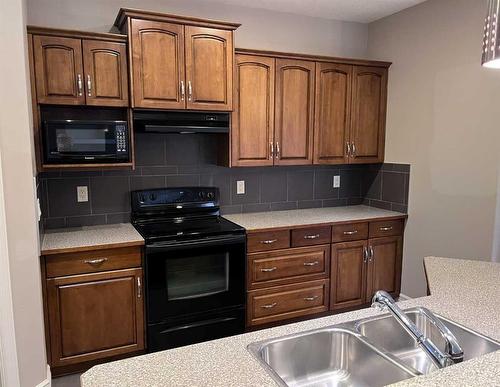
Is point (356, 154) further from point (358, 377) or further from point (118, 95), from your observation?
point (358, 377)

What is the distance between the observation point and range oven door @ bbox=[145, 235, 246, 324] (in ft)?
8.53

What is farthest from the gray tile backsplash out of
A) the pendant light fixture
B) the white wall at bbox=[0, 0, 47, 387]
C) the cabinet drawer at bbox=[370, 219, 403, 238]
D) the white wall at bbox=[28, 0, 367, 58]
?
the pendant light fixture

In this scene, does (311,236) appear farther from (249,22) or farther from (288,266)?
(249,22)

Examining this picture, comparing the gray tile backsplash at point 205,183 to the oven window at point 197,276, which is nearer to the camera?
the oven window at point 197,276

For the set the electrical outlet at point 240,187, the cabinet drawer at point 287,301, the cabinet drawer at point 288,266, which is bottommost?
the cabinet drawer at point 287,301

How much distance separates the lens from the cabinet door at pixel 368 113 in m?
3.50

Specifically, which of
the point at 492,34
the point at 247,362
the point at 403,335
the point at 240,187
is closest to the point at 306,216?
the point at 240,187

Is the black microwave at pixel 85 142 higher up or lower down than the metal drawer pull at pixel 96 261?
higher up

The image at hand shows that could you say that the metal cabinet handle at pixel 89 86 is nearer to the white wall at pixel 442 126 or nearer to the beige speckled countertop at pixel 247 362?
the beige speckled countertop at pixel 247 362

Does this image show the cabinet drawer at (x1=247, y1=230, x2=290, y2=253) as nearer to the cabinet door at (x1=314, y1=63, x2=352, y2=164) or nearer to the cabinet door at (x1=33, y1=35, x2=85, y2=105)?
the cabinet door at (x1=314, y1=63, x2=352, y2=164)

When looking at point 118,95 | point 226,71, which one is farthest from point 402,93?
point 118,95

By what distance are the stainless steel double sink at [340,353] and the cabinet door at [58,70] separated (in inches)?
81.6

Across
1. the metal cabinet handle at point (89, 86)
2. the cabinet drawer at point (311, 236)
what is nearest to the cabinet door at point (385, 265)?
the cabinet drawer at point (311, 236)

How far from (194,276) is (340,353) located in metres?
1.55
